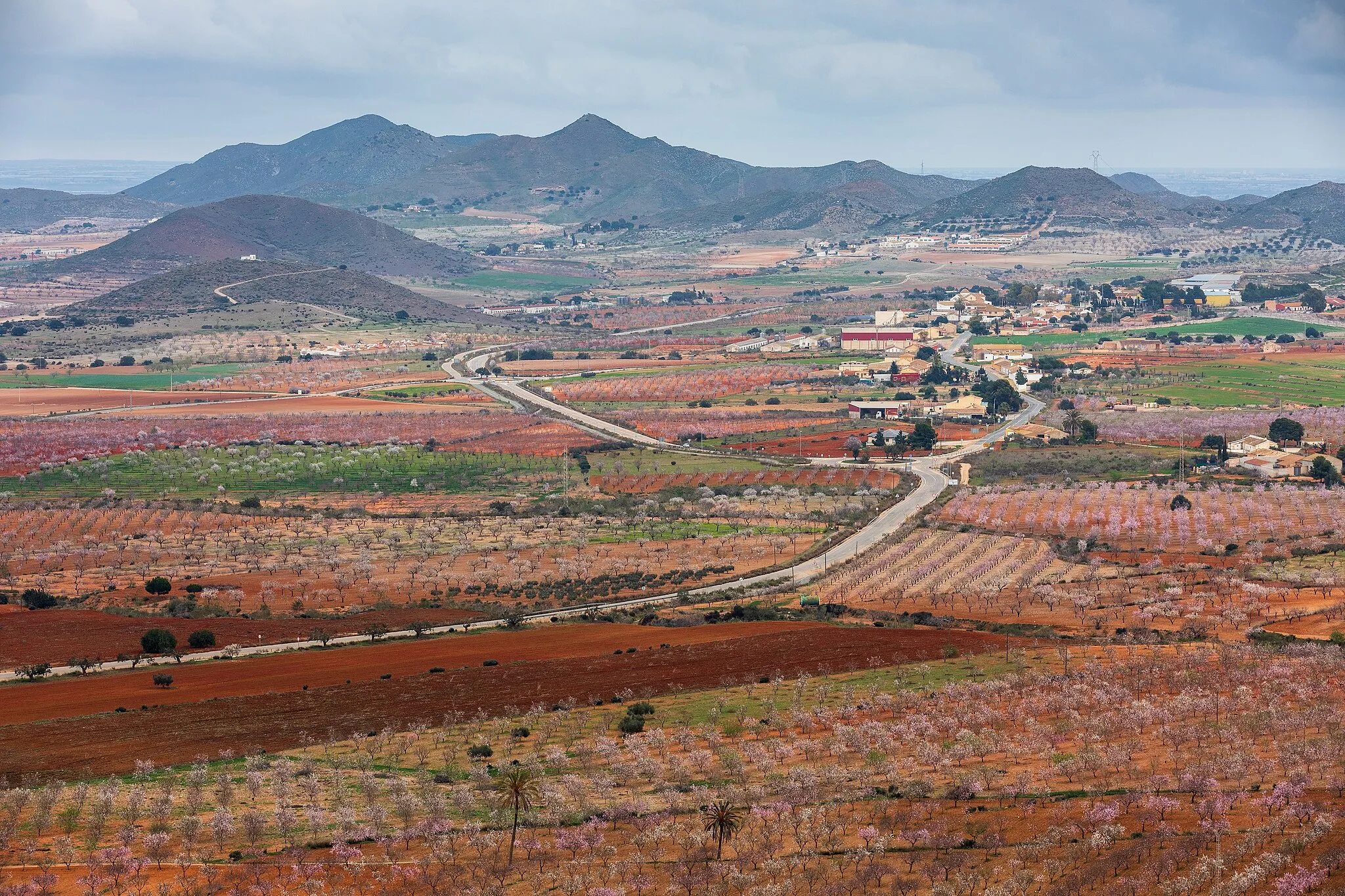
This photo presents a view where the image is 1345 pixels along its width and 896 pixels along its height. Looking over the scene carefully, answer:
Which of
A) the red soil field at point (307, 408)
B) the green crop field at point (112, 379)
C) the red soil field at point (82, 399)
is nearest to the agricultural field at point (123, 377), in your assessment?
the green crop field at point (112, 379)

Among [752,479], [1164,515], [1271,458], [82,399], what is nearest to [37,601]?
[752,479]

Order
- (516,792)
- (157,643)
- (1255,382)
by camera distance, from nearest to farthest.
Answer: (516,792)
(157,643)
(1255,382)

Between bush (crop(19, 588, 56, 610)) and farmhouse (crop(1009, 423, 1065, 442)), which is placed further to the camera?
farmhouse (crop(1009, 423, 1065, 442))

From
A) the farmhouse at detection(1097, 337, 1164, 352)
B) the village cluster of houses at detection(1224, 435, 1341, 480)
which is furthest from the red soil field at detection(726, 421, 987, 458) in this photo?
the farmhouse at detection(1097, 337, 1164, 352)

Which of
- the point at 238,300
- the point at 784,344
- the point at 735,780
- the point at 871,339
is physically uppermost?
the point at 238,300

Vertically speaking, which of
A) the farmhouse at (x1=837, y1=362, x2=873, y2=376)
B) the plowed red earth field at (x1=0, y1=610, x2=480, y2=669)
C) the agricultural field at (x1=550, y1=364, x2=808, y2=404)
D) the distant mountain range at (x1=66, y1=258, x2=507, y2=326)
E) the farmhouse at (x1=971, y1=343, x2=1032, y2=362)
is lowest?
the plowed red earth field at (x1=0, y1=610, x2=480, y2=669)

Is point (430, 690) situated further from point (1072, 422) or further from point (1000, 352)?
point (1000, 352)

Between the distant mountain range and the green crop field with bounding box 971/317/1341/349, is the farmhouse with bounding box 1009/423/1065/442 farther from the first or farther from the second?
the distant mountain range
